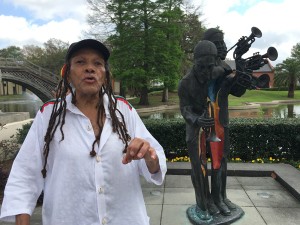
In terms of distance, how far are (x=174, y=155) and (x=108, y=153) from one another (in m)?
6.59

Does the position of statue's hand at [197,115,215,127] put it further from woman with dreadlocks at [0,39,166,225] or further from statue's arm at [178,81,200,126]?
woman with dreadlocks at [0,39,166,225]

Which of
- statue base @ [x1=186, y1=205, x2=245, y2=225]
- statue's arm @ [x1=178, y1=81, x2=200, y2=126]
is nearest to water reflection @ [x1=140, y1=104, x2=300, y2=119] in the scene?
statue base @ [x1=186, y1=205, x2=245, y2=225]

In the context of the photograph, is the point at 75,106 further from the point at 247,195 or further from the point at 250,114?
the point at 250,114

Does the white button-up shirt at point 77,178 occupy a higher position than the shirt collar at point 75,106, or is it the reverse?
the shirt collar at point 75,106

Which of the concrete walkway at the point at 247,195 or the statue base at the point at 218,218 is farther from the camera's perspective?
the concrete walkway at the point at 247,195

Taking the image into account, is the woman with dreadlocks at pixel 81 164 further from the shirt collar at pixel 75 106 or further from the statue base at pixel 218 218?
the statue base at pixel 218 218

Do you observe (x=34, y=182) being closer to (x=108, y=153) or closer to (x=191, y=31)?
(x=108, y=153)

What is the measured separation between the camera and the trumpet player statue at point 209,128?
4121 mm

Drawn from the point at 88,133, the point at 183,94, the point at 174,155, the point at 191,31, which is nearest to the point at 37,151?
the point at 88,133

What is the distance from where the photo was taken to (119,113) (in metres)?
1.82

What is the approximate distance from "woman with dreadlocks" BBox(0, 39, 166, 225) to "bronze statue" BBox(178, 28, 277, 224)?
2328mm

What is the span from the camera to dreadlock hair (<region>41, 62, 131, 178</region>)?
5.43 ft

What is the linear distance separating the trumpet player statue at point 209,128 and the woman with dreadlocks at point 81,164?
2.37 m

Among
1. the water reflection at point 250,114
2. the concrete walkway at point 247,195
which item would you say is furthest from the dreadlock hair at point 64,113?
the water reflection at point 250,114
